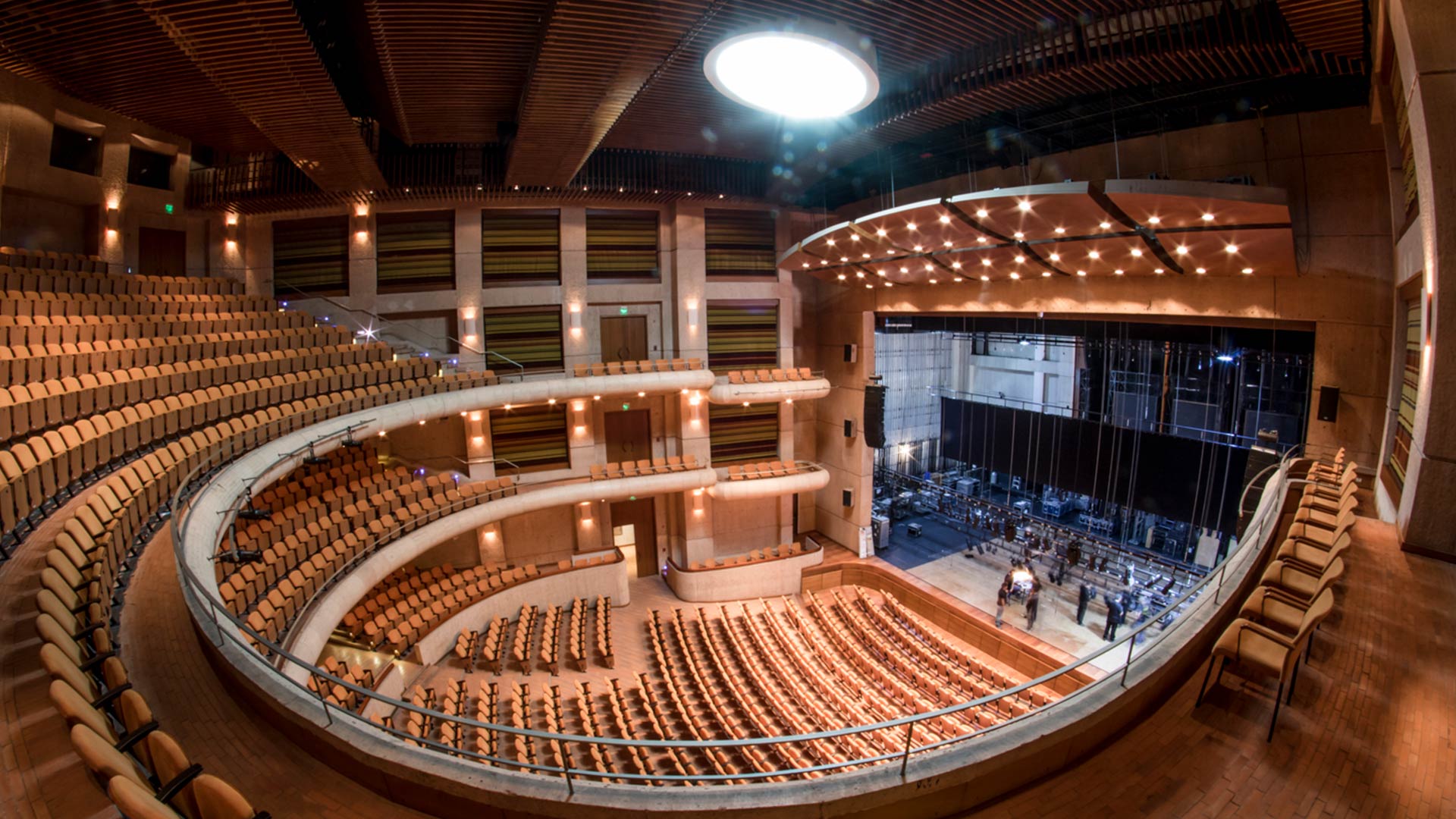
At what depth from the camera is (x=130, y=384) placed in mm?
8055

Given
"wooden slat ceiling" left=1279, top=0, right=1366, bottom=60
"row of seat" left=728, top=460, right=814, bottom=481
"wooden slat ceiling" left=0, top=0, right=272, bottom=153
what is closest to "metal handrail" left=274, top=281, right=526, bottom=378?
"wooden slat ceiling" left=0, top=0, right=272, bottom=153

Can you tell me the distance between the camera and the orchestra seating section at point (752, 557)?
53.3 feet

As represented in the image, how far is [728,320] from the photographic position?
57.9ft

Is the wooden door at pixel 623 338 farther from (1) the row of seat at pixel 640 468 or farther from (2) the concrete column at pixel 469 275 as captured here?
(2) the concrete column at pixel 469 275

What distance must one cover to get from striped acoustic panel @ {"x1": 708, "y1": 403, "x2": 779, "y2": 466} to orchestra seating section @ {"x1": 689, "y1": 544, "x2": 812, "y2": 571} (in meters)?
2.70

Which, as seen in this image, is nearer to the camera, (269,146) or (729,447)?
(269,146)

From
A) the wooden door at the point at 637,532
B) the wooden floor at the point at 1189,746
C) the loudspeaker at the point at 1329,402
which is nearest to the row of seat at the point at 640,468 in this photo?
the wooden door at the point at 637,532

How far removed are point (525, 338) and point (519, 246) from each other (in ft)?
7.57

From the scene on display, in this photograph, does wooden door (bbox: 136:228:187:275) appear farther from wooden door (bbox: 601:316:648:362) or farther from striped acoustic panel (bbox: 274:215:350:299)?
wooden door (bbox: 601:316:648:362)

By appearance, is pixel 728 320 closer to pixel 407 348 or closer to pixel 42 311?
pixel 407 348

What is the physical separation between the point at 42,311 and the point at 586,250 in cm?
998

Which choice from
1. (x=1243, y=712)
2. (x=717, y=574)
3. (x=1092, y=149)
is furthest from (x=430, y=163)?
(x=1243, y=712)

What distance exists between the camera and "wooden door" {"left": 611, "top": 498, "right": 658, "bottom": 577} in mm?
17094

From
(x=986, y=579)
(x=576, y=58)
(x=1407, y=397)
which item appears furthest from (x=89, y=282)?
(x=1407, y=397)
